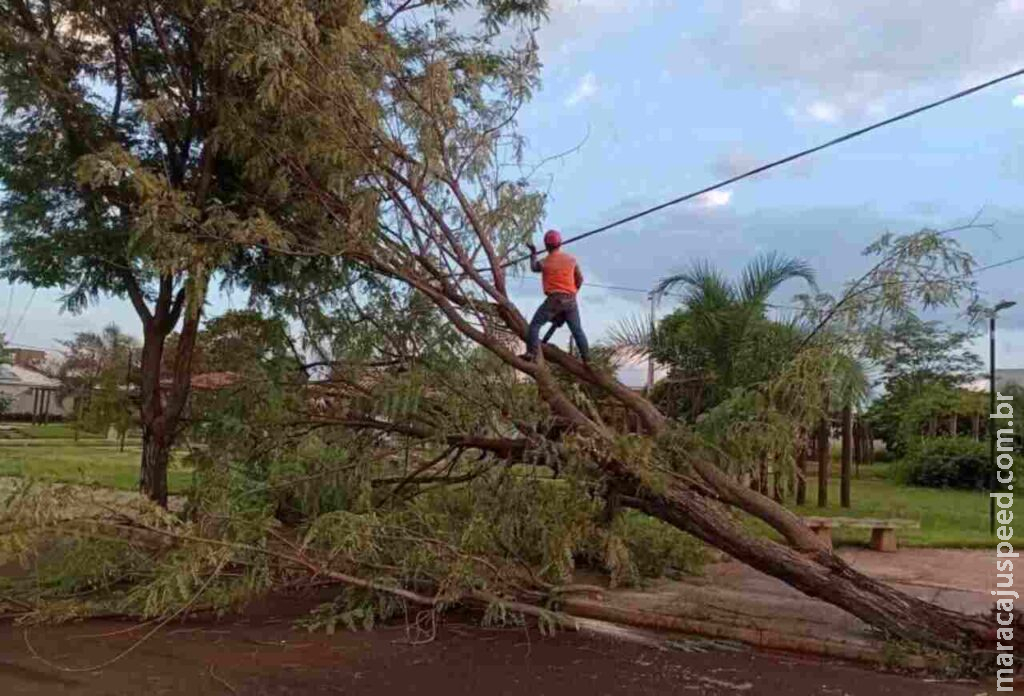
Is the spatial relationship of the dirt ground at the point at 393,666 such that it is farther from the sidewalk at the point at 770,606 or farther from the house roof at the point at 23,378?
the house roof at the point at 23,378

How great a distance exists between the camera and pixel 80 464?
637 inches

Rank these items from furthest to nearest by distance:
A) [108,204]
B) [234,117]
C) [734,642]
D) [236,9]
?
[108,204]
[234,117]
[236,9]
[734,642]

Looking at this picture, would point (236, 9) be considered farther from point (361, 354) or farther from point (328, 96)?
point (361, 354)

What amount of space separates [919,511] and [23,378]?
4920 centimetres

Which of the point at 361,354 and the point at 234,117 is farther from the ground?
the point at 234,117

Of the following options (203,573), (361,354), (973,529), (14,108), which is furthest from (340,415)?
(973,529)

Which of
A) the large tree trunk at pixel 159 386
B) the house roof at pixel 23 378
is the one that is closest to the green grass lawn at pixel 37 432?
the house roof at pixel 23 378

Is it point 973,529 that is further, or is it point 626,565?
point 973,529

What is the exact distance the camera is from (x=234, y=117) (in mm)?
9164

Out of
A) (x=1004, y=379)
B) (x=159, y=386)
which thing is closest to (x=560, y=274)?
(x=159, y=386)

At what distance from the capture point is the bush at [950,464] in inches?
902

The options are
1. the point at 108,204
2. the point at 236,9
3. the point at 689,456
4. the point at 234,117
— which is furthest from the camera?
the point at 108,204

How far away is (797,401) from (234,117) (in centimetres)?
601

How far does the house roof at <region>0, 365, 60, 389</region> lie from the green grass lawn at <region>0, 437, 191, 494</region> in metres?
10.7
